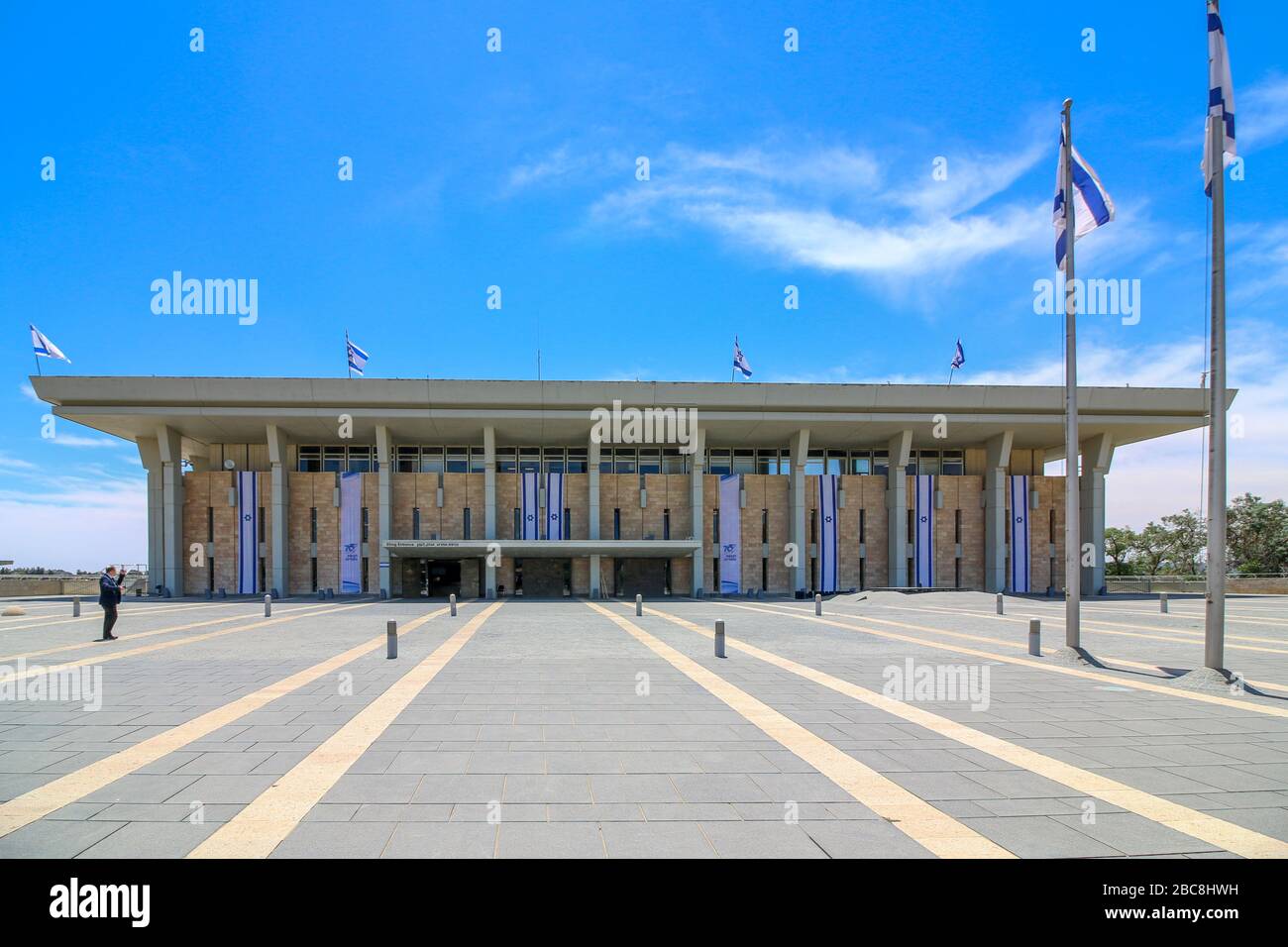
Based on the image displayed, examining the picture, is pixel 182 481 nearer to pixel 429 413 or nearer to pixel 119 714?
pixel 429 413

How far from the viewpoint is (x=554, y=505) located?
4288cm

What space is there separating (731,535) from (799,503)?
194 inches

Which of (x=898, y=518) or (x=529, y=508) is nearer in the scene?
(x=529, y=508)

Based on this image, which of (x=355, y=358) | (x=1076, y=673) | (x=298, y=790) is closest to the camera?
(x=298, y=790)

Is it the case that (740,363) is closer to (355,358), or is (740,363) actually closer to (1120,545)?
(355,358)

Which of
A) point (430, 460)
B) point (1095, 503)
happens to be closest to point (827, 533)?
point (1095, 503)

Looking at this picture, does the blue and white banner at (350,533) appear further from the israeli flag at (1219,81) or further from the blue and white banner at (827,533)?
the israeli flag at (1219,81)

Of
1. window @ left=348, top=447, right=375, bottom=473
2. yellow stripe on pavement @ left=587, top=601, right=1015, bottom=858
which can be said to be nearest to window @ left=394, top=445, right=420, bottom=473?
window @ left=348, top=447, right=375, bottom=473

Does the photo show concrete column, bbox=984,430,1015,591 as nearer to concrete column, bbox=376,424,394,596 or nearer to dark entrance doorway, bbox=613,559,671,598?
dark entrance doorway, bbox=613,559,671,598

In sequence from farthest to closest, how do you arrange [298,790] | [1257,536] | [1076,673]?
[1257,536], [1076,673], [298,790]

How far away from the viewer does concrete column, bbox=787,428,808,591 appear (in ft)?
136

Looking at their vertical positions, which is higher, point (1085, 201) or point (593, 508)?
point (1085, 201)
